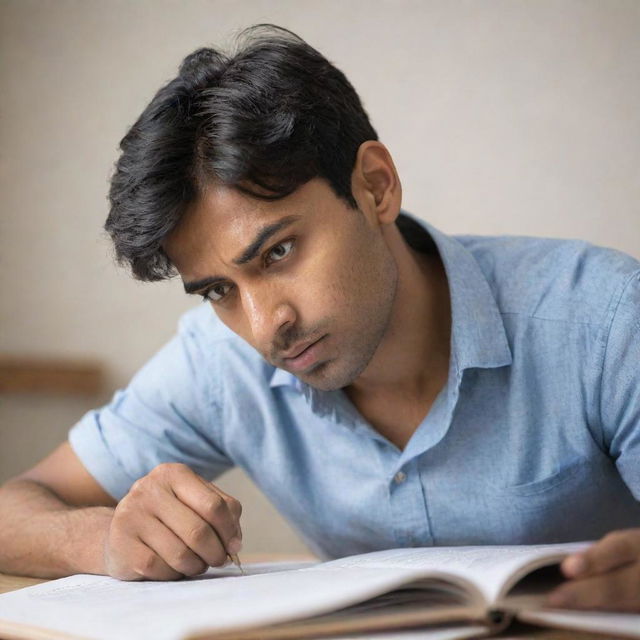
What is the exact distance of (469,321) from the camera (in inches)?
50.6

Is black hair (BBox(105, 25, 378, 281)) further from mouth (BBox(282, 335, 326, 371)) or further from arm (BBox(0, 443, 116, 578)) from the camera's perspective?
arm (BBox(0, 443, 116, 578))

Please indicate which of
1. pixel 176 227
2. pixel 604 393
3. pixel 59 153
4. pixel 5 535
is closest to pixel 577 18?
pixel 604 393

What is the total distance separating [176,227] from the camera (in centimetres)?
118

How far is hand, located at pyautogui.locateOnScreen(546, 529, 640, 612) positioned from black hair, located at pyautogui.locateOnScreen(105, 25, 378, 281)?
618 millimetres

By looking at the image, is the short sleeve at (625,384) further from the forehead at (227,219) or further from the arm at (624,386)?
the forehead at (227,219)

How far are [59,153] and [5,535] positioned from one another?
4.96 ft

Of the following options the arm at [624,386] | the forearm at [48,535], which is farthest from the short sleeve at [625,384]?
the forearm at [48,535]

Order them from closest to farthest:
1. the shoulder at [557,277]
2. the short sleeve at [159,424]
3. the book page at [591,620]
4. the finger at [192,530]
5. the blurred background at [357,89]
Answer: the book page at [591,620]
the finger at [192,530]
the shoulder at [557,277]
the short sleeve at [159,424]
the blurred background at [357,89]

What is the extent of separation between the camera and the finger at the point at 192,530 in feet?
3.35

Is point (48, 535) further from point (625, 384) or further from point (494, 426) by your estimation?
point (625, 384)

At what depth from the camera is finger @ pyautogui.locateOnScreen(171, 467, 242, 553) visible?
3.35 ft

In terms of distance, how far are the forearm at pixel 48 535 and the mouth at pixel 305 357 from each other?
34 cm

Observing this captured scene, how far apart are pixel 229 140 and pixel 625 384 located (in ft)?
2.07

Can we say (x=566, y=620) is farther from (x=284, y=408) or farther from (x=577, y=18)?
(x=577, y=18)
